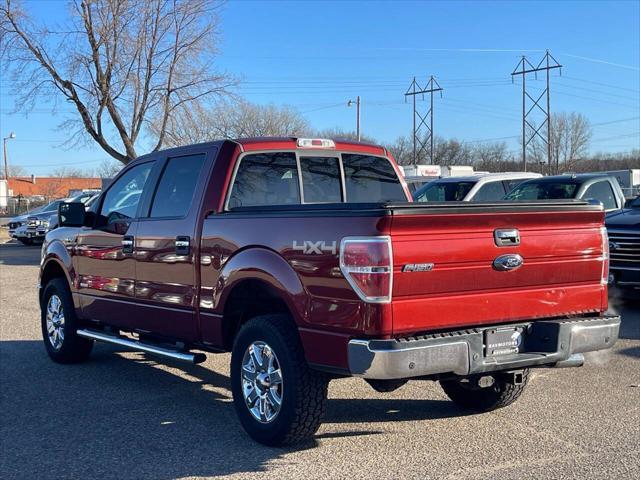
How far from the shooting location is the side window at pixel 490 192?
47.5 ft

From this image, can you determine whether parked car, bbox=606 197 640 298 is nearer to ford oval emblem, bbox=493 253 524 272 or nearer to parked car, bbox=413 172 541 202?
parked car, bbox=413 172 541 202

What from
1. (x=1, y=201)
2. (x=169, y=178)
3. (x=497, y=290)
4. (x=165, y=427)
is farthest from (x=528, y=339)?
(x=1, y=201)

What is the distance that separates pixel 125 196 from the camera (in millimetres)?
6855

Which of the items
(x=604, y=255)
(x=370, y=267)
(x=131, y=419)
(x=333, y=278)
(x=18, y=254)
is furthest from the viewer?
(x=18, y=254)

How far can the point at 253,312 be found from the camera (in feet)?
17.4

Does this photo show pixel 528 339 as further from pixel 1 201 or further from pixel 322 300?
pixel 1 201

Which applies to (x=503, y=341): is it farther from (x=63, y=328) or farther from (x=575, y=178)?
(x=575, y=178)

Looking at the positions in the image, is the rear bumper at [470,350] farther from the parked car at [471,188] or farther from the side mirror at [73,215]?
Answer: the parked car at [471,188]

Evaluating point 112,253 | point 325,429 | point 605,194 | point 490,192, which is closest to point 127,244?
point 112,253

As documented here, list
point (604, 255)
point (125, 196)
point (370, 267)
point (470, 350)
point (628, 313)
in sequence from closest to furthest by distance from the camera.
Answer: point (370, 267) < point (470, 350) < point (604, 255) < point (125, 196) < point (628, 313)

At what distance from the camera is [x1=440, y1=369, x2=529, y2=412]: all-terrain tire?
559 centimetres

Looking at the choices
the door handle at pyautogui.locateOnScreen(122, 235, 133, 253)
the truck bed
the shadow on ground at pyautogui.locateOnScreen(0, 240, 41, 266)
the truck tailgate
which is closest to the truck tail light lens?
the truck bed

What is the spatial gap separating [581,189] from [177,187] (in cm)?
790

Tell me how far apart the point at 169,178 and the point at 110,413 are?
2.01 metres
